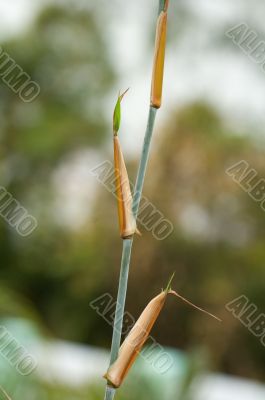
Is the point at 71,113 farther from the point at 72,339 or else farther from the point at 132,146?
the point at 72,339

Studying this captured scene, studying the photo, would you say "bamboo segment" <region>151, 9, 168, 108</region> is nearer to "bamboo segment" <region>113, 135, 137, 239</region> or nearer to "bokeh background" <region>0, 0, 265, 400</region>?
"bamboo segment" <region>113, 135, 137, 239</region>

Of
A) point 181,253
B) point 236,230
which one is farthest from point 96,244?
point 236,230
